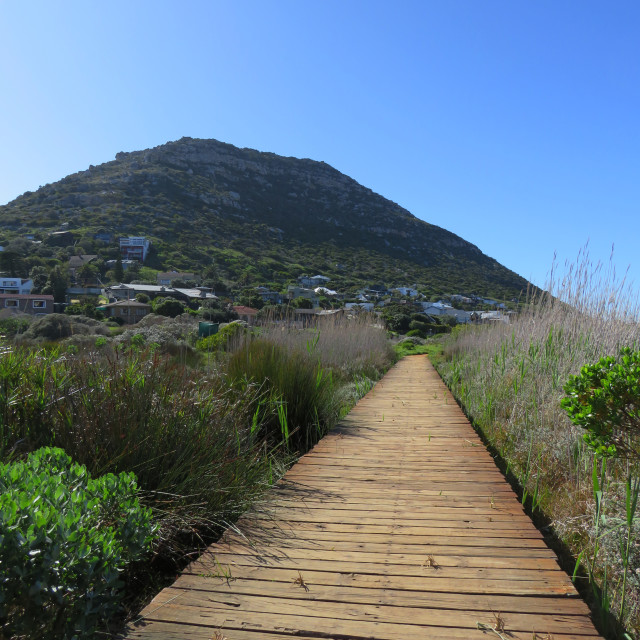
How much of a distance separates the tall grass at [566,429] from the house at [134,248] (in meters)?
46.6

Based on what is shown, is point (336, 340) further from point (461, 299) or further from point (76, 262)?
point (461, 299)

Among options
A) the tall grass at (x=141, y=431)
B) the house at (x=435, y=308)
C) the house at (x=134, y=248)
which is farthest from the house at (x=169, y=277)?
the tall grass at (x=141, y=431)

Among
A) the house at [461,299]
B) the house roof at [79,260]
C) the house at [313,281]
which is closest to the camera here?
the house roof at [79,260]

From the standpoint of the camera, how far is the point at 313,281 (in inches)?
1937

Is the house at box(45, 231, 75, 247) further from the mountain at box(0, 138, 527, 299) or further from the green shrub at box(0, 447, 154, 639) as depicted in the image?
the green shrub at box(0, 447, 154, 639)

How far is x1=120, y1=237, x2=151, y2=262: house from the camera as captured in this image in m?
48.5

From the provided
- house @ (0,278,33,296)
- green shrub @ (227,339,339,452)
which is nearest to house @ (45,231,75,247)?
house @ (0,278,33,296)

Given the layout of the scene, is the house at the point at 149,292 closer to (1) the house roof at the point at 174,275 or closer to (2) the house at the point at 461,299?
(1) the house roof at the point at 174,275

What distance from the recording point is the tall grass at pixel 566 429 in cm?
248

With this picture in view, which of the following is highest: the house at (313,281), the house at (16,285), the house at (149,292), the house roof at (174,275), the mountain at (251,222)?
the mountain at (251,222)

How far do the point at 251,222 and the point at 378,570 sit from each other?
6414cm

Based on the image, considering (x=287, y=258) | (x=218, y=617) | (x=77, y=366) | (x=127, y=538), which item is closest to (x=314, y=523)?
(x=218, y=617)

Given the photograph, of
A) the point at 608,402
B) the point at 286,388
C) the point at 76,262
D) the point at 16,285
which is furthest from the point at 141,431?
the point at 76,262

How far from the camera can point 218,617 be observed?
187 cm
